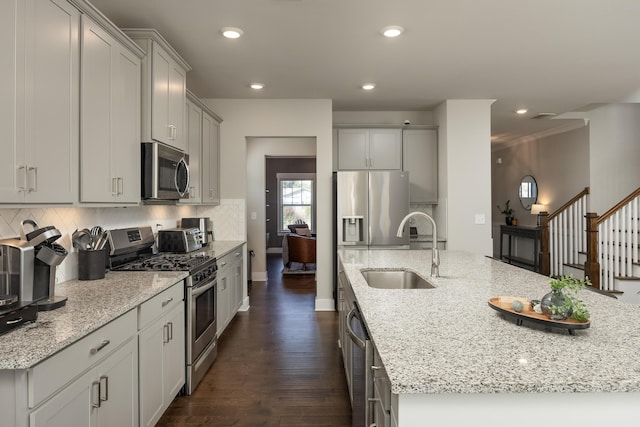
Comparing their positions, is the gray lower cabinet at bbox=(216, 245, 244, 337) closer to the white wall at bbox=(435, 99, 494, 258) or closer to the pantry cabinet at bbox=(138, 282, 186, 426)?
the pantry cabinet at bbox=(138, 282, 186, 426)

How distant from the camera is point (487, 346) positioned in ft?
3.99

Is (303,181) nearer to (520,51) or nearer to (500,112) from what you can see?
(500,112)

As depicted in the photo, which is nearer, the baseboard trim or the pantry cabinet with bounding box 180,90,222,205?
the pantry cabinet with bounding box 180,90,222,205

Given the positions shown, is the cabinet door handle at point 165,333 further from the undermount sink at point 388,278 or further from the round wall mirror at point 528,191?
the round wall mirror at point 528,191

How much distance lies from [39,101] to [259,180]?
17.6 feet

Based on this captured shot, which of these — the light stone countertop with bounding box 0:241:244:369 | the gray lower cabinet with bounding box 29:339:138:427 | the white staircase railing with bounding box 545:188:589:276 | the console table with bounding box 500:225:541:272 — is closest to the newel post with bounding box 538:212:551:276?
the white staircase railing with bounding box 545:188:589:276

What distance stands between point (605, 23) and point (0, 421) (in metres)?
3.97

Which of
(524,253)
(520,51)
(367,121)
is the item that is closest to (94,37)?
(520,51)

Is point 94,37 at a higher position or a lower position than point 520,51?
lower

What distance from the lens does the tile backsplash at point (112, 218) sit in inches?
82.6

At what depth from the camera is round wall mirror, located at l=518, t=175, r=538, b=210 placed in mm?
8133

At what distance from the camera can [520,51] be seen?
133 inches

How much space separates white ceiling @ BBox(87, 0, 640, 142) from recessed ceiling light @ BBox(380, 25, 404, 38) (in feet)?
0.18

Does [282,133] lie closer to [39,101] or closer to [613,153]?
[39,101]
